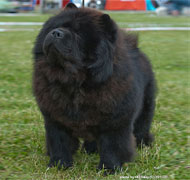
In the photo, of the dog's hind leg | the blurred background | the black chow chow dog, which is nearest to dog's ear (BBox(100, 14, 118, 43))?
the black chow chow dog

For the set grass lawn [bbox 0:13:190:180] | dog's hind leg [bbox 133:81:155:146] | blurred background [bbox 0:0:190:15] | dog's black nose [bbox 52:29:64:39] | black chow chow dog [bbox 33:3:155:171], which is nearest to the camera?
dog's black nose [bbox 52:29:64:39]

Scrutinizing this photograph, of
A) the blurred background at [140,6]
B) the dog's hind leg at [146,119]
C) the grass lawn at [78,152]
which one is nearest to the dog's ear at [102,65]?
the grass lawn at [78,152]

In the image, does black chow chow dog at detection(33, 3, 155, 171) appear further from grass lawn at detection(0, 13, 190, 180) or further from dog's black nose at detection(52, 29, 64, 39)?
grass lawn at detection(0, 13, 190, 180)

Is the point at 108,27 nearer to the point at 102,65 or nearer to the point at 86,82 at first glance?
the point at 102,65

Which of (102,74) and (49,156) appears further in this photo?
(49,156)

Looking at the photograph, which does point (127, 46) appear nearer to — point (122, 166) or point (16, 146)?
point (122, 166)

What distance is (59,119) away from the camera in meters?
2.99

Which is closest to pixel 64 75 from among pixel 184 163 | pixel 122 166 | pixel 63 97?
pixel 63 97

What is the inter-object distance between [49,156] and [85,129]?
0.65 metres

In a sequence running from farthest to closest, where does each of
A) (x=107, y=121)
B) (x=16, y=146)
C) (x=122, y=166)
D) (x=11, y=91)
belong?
(x=11, y=91) → (x=16, y=146) → (x=122, y=166) → (x=107, y=121)

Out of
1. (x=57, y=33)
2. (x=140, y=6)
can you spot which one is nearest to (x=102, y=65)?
(x=57, y=33)

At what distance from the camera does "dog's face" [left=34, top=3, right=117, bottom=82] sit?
2832 millimetres

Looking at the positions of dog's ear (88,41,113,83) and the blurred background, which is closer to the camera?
dog's ear (88,41,113,83)

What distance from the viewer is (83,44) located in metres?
2.90
